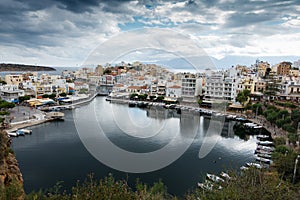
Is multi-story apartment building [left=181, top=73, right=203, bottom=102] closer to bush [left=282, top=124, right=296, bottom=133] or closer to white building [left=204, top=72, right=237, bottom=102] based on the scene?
white building [left=204, top=72, right=237, bottom=102]

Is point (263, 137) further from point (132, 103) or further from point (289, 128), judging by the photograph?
point (132, 103)

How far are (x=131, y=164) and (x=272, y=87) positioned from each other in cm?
982

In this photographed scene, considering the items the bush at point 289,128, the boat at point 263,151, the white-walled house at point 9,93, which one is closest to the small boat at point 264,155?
the boat at point 263,151

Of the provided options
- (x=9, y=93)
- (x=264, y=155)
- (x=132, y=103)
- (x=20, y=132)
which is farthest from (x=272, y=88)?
(x=9, y=93)

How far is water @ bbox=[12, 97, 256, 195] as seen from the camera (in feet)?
15.2

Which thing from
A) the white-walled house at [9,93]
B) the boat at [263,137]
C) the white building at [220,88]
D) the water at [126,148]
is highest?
the white building at [220,88]

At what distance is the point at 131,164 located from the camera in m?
5.18

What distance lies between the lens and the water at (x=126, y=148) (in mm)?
4645

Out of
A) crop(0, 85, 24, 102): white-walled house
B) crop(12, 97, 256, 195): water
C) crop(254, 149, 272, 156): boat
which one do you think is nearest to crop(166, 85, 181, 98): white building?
crop(12, 97, 256, 195): water

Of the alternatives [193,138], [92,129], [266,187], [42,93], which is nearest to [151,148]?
[193,138]

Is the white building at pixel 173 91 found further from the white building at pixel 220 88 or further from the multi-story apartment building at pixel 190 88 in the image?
the white building at pixel 220 88

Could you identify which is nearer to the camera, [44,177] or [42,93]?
[44,177]

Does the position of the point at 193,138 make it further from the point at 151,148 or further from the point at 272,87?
the point at 272,87

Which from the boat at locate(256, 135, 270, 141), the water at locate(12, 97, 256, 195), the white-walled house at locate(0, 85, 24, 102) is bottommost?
the water at locate(12, 97, 256, 195)
